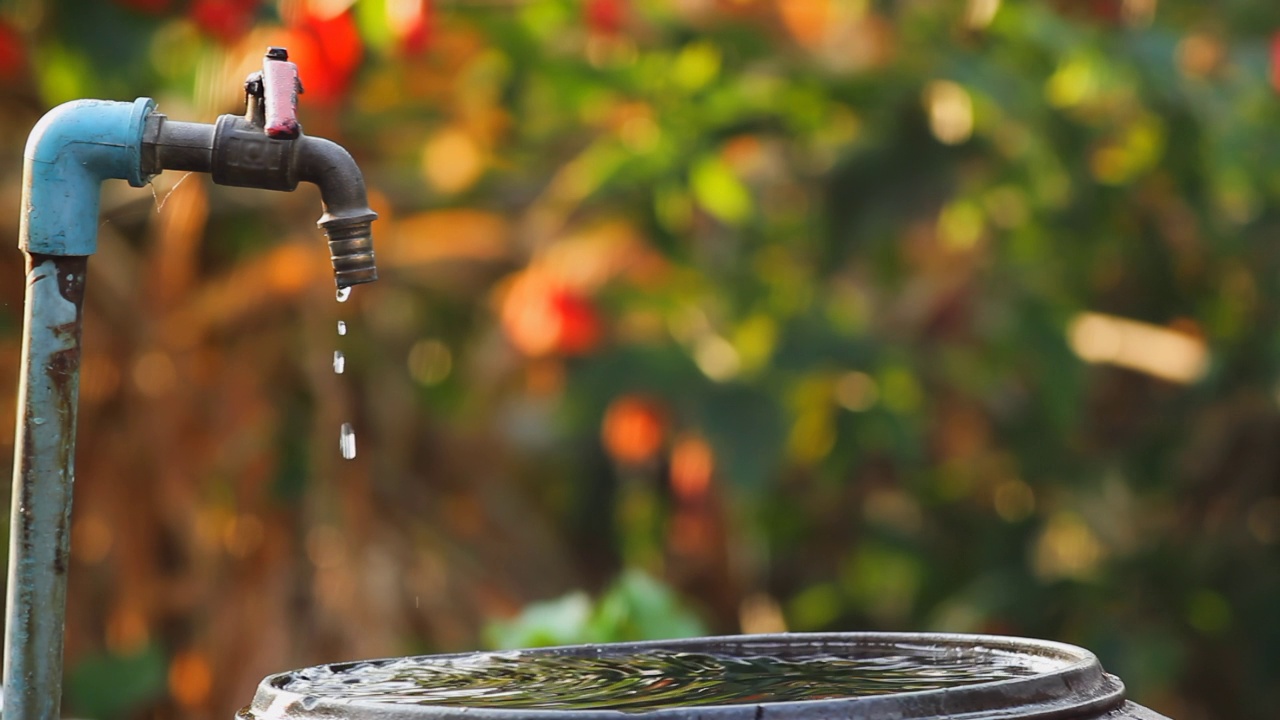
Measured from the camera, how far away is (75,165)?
1.10m

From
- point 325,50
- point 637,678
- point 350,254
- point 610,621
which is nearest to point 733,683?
point 637,678

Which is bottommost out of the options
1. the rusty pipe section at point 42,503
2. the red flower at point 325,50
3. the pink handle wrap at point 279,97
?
the rusty pipe section at point 42,503

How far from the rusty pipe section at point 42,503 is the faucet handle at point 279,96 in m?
0.19

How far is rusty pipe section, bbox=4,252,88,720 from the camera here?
1037 millimetres

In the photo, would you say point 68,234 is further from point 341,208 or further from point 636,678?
point 636,678

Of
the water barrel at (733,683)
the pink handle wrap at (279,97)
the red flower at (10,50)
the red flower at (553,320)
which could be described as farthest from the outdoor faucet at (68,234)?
the red flower at (553,320)

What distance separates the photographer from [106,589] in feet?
11.8

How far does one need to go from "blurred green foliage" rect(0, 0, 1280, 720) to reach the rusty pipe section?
1637mm

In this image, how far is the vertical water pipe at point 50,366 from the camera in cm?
104

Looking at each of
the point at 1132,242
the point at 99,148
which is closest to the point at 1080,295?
the point at 1132,242

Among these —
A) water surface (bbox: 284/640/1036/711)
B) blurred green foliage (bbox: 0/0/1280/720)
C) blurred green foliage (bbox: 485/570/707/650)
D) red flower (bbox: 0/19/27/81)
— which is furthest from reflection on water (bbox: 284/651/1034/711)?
red flower (bbox: 0/19/27/81)

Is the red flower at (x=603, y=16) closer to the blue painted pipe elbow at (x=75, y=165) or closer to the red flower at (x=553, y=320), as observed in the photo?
the red flower at (x=553, y=320)

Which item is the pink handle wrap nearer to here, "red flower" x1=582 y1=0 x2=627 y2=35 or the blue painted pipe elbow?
the blue painted pipe elbow

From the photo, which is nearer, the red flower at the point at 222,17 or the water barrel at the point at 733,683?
the water barrel at the point at 733,683
